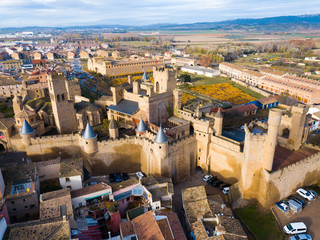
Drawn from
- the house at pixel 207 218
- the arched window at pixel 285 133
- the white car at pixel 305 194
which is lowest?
the white car at pixel 305 194

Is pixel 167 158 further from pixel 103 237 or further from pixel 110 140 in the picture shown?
pixel 103 237

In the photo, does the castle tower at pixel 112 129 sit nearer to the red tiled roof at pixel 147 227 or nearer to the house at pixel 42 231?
the red tiled roof at pixel 147 227

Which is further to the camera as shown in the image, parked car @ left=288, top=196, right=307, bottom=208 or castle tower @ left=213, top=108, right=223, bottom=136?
castle tower @ left=213, top=108, right=223, bottom=136

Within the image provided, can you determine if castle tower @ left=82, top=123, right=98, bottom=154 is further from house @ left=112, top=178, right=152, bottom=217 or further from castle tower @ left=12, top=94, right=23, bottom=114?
A: castle tower @ left=12, top=94, right=23, bottom=114

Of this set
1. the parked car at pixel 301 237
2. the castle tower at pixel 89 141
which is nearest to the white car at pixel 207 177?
the parked car at pixel 301 237

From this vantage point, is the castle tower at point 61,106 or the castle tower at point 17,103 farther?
the castle tower at point 17,103

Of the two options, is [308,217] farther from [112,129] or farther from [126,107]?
[126,107]

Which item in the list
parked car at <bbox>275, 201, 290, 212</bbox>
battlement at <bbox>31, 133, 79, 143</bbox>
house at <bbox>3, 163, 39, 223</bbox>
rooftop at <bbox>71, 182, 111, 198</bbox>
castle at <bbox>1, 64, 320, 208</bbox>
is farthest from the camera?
battlement at <bbox>31, 133, 79, 143</bbox>

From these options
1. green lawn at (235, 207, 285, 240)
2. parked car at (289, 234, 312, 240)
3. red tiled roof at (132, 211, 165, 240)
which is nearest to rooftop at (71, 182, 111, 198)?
red tiled roof at (132, 211, 165, 240)
